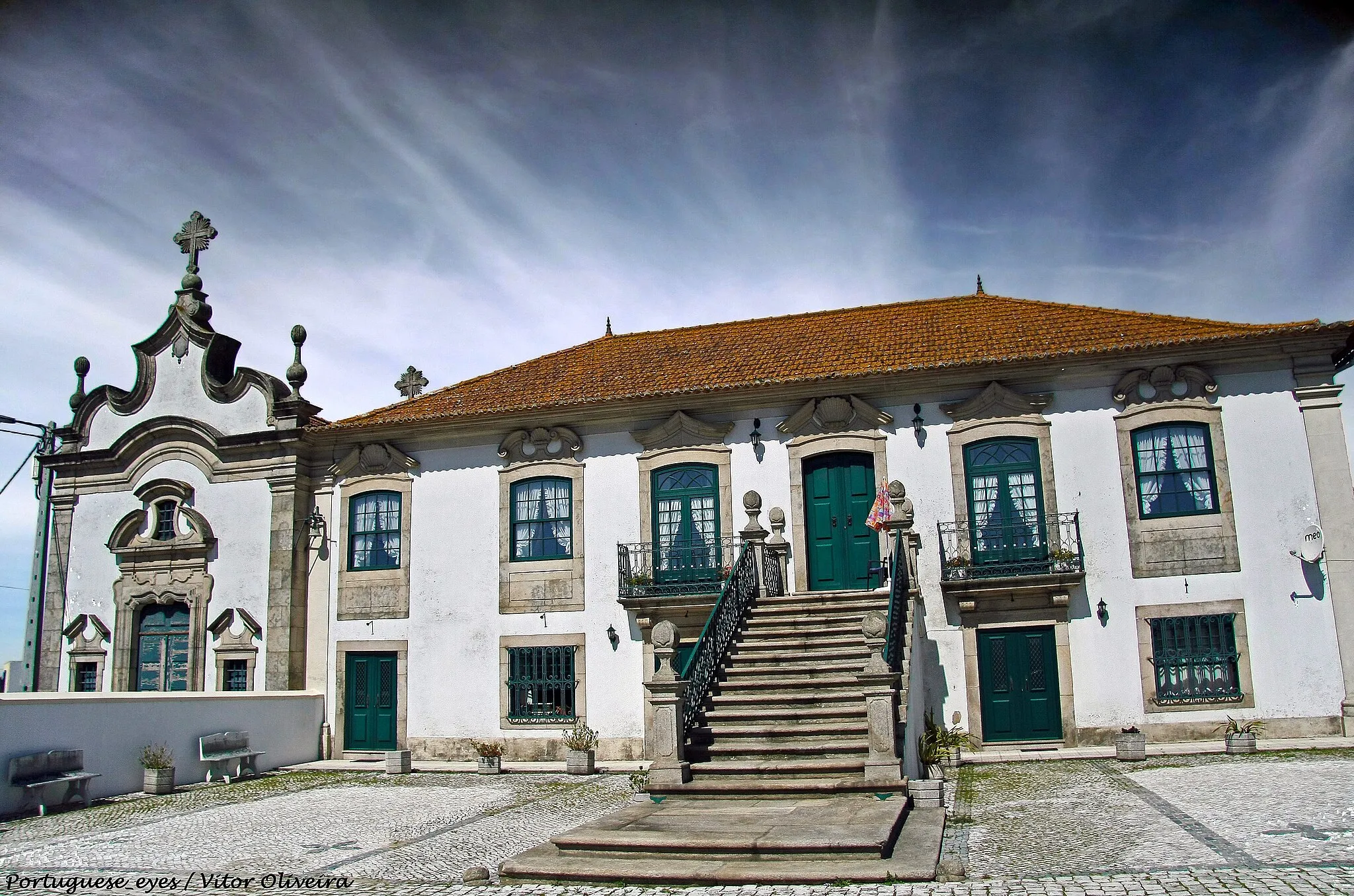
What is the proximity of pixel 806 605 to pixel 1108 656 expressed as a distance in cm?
412

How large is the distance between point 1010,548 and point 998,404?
6.66 ft

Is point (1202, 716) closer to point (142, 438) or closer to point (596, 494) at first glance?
point (596, 494)

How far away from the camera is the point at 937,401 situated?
15.9 metres

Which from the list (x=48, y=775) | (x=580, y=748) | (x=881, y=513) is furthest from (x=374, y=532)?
(x=881, y=513)

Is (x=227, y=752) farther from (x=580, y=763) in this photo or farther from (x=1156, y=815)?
(x=1156, y=815)

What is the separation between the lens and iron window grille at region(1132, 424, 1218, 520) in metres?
14.8

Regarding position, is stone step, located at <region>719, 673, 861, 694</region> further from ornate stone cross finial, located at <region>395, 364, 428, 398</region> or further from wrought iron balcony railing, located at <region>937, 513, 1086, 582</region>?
ornate stone cross finial, located at <region>395, 364, 428, 398</region>

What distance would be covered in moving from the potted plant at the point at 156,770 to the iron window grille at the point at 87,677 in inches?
219

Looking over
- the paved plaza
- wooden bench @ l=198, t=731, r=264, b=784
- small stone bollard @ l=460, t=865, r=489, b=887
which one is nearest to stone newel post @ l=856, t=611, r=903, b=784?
the paved plaza

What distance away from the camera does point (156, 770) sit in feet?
44.5

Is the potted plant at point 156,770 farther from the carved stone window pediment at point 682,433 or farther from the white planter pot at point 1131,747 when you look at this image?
the white planter pot at point 1131,747

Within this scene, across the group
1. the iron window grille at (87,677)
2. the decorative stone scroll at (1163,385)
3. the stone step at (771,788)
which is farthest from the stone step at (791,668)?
the iron window grille at (87,677)

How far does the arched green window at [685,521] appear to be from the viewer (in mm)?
16312

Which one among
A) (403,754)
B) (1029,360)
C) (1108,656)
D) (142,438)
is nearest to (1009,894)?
(1108,656)
